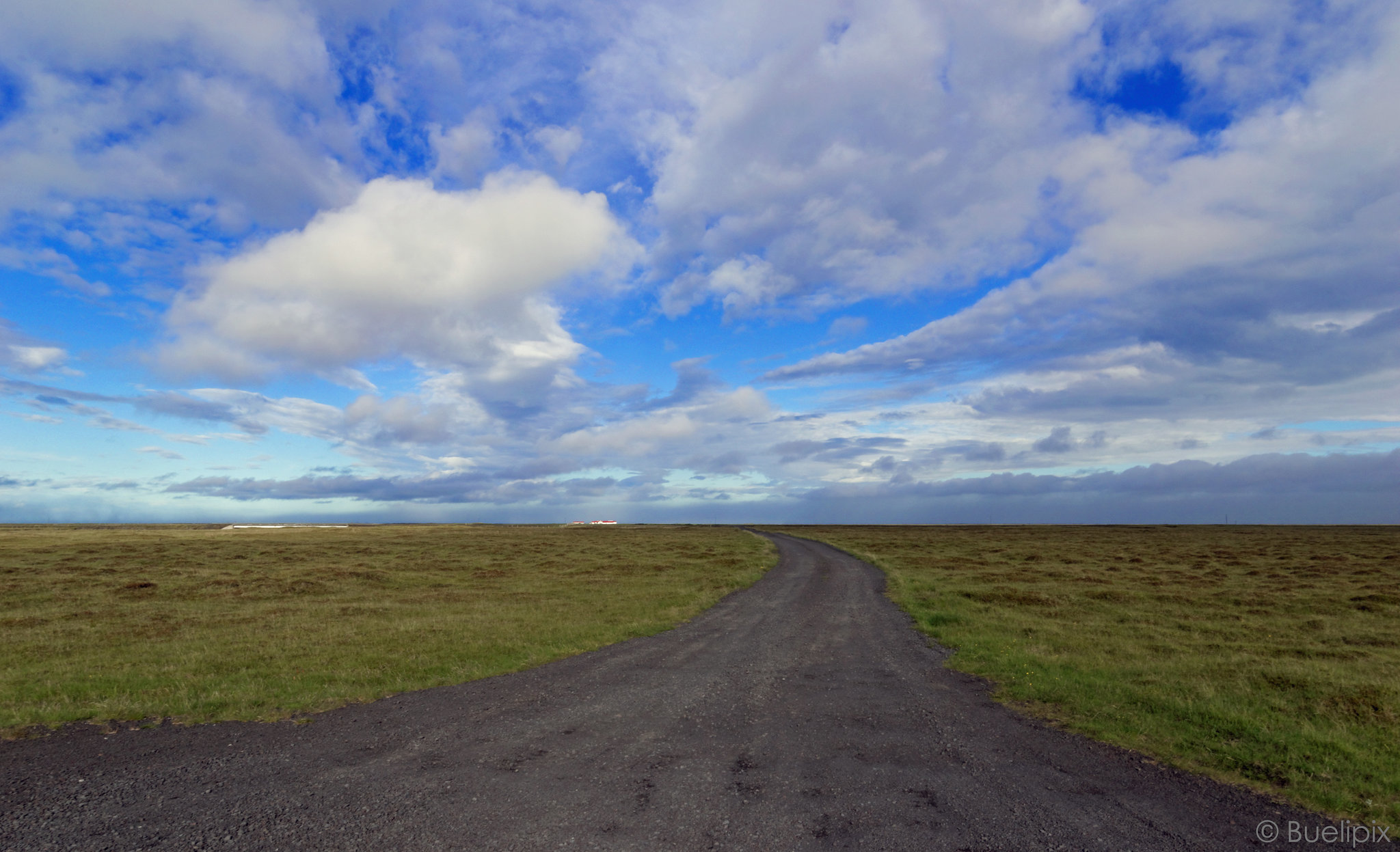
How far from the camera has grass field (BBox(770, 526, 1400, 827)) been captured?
412 inches

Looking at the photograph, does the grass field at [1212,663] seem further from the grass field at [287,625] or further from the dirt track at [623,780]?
the grass field at [287,625]

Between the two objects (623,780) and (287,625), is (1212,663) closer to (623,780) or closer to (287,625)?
(623,780)

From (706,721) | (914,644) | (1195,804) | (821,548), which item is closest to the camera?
(1195,804)

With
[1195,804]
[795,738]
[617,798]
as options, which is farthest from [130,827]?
[1195,804]

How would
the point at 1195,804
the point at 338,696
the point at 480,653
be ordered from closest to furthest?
the point at 1195,804 < the point at 338,696 < the point at 480,653

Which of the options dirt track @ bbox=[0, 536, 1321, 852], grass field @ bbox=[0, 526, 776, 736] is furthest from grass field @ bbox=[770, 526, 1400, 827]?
grass field @ bbox=[0, 526, 776, 736]

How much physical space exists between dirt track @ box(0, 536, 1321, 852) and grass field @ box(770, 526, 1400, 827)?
141cm

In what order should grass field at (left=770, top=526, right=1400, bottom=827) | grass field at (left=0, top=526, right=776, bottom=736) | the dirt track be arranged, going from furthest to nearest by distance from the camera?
grass field at (left=0, top=526, right=776, bottom=736) < grass field at (left=770, top=526, right=1400, bottom=827) < the dirt track

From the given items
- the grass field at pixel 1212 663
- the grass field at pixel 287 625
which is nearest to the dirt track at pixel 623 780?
the grass field at pixel 1212 663

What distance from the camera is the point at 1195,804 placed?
8.93 metres

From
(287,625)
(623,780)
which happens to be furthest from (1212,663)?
(287,625)

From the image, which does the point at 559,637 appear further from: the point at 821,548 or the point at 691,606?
the point at 821,548

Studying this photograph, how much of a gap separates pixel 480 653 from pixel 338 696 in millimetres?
5000

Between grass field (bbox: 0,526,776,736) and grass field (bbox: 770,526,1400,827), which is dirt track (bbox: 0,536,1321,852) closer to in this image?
grass field (bbox: 770,526,1400,827)
